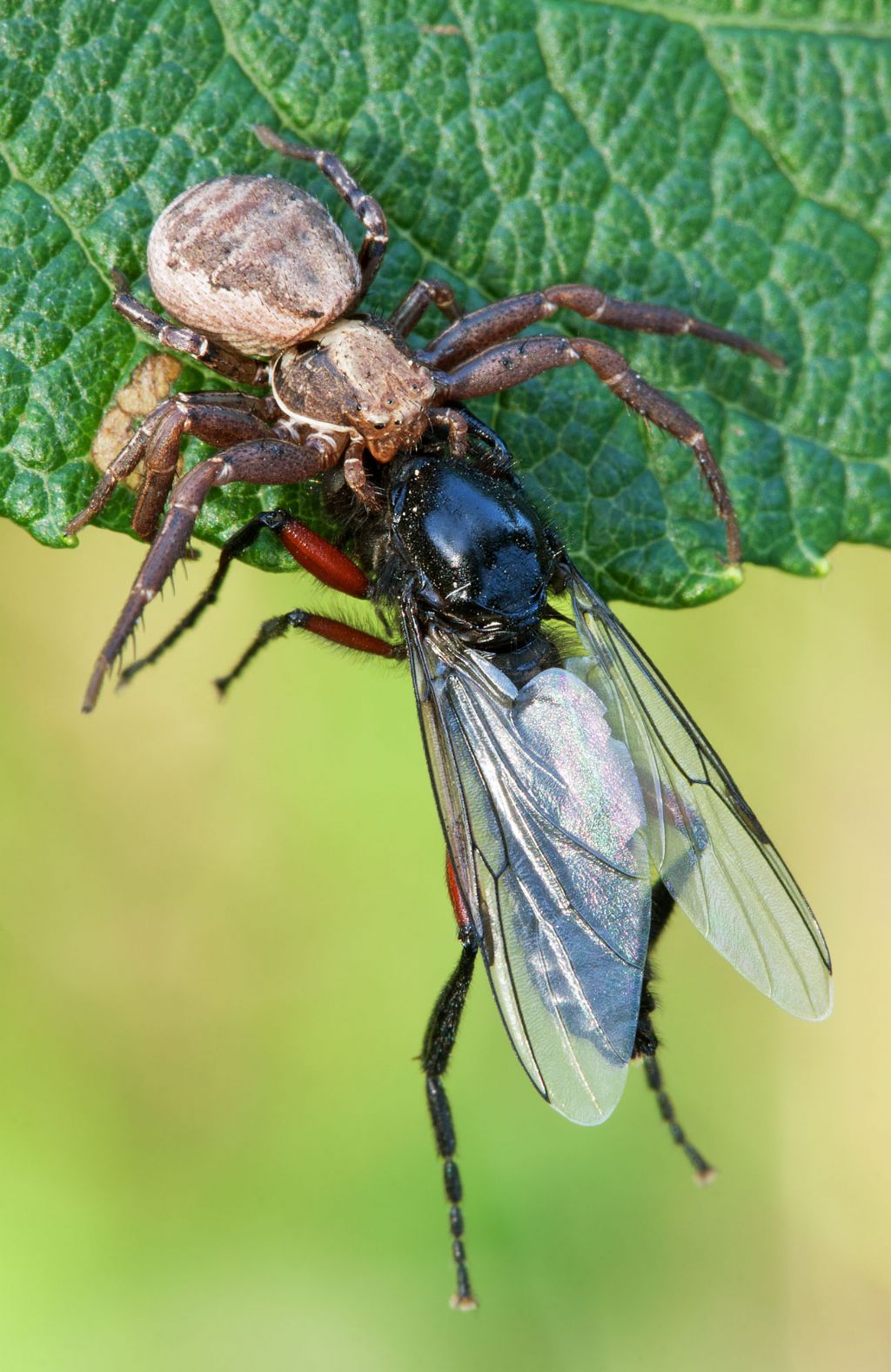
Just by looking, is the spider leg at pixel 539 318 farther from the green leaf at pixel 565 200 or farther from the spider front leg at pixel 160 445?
the spider front leg at pixel 160 445

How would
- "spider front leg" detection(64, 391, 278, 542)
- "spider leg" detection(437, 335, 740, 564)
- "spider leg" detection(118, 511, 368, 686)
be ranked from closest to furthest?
"spider front leg" detection(64, 391, 278, 542), "spider leg" detection(118, 511, 368, 686), "spider leg" detection(437, 335, 740, 564)

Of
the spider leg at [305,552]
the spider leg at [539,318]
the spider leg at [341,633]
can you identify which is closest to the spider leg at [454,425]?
the spider leg at [539,318]

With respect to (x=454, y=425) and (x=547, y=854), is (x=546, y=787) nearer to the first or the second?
(x=547, y=854)

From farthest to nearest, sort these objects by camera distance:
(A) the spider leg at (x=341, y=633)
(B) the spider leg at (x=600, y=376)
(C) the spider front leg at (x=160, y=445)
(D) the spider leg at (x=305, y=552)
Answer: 1. (A) the spider leg at (x=341, y=633)
2. (B) the spider leg at (x=600, y=376)
3. (D) the spider leg at (x=305, y=552)
4. (C) the spider front leg at (x=160, y=445)

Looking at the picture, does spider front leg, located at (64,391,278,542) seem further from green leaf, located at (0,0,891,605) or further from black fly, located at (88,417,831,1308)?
black fly, located at (88,417,831,1308)

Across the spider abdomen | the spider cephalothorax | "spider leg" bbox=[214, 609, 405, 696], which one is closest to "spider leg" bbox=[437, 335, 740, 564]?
the spider cephalothorax

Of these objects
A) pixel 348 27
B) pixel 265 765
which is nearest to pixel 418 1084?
pixel 265 765
